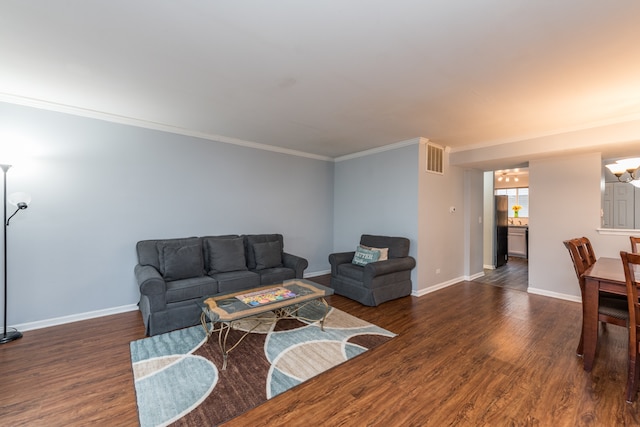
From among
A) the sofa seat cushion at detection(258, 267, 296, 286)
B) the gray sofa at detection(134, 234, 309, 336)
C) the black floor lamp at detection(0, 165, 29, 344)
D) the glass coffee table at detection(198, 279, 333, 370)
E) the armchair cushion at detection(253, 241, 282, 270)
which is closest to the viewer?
the glass coffee table at detection(198, 279, 333, 370)

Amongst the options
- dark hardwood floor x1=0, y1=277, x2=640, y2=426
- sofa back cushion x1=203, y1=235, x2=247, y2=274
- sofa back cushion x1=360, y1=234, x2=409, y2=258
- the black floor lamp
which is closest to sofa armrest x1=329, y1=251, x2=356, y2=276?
sofa back cushion x1=360, y1=234, x2=409, y2=258

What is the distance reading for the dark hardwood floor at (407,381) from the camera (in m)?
1.79

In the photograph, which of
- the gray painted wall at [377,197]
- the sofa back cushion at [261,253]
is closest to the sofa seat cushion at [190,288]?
the sofa back cushion at [261,253]

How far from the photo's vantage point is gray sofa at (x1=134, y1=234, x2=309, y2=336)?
2947 millimetres

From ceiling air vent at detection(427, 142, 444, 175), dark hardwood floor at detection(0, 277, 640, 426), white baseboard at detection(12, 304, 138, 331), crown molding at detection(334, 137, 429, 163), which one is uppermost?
crown molding at detection(334, 137, 429, 163)

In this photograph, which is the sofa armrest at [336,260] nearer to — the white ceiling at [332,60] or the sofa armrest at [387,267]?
the sofa armrest at [387,267]

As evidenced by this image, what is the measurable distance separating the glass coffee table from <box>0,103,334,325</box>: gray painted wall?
1.66 metres

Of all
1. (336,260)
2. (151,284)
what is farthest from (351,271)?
(151,284)

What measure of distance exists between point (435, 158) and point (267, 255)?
3.25 metres

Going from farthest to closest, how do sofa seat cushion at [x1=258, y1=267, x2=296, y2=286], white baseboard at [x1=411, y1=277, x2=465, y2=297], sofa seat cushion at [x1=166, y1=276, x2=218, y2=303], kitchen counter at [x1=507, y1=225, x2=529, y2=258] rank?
kitchen counter at [x1=507, y1=225, x2=529, y2=258] → white baseboard at [x1=411, y1=277, x2=465, y2=297] → sofa seat cushion at [x1=258, y1=267, x2=296, y2=286] → sofa seat cushion at [x1=166, y1=276, x2=218, y2=303]

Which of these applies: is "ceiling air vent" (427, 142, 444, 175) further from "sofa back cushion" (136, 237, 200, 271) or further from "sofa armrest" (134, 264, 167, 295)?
"sofa back cushion" (136, 237, 200, 271)

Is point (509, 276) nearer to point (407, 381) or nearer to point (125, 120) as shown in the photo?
point (407, 381)

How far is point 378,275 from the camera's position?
3.87m

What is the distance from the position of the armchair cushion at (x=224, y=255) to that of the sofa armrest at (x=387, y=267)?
1785 millimetres
